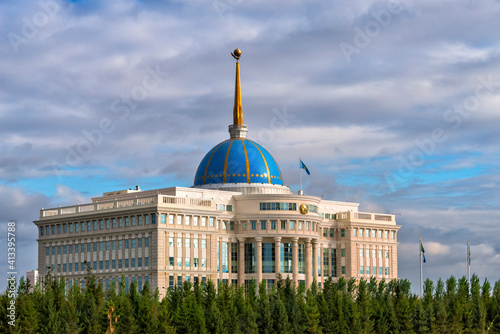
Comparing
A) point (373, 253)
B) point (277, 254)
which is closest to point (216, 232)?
point (277, 254)

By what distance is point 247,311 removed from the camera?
330 feet

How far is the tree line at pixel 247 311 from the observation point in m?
94.2

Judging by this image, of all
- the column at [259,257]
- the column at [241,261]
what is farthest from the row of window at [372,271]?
the column at [241,261]

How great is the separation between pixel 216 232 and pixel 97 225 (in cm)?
1744

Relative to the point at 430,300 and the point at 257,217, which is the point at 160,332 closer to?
the point at 430,300

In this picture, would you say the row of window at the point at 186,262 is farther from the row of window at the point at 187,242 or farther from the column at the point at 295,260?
the column at the point at 295,260

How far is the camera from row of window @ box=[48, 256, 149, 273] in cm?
14062

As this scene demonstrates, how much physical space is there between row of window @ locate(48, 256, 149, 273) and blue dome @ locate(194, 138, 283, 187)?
67.8 ft

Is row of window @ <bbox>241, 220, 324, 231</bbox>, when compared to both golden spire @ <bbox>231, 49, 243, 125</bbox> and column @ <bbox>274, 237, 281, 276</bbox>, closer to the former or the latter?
column @ <bbox>274, 237, 281, 276</bbox>

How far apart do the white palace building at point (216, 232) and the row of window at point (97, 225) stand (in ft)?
0.47

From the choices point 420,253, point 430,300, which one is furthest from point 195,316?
point 420,253

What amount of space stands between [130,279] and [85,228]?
12.5m

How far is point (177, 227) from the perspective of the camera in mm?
140750

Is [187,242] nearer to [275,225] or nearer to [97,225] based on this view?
[275,225]
